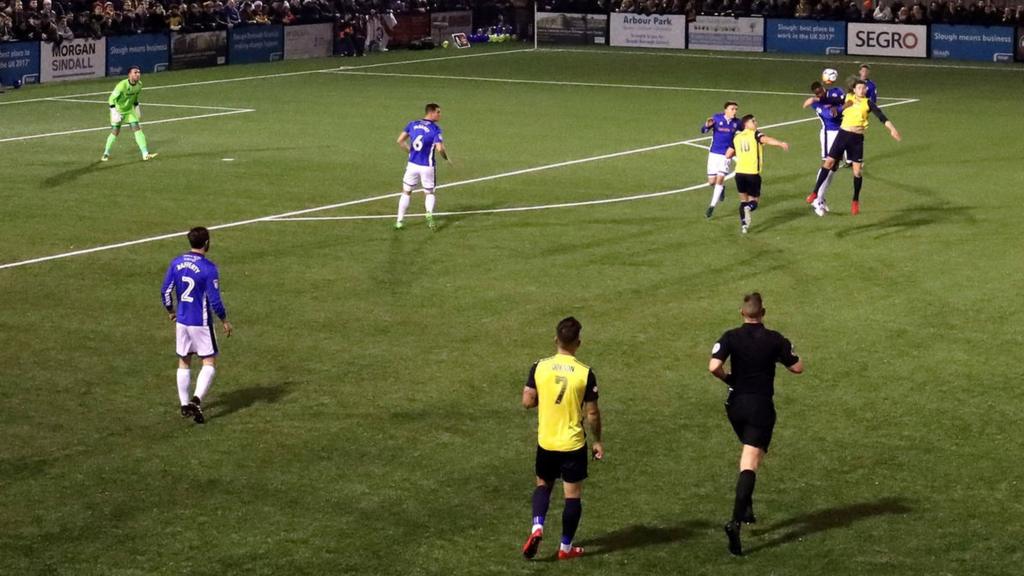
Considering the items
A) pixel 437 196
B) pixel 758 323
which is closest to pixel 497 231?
pixel 437 196

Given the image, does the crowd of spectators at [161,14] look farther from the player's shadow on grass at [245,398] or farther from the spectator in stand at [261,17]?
the player's shadow on grass at [245,398]

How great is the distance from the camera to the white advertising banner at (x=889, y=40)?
206ft

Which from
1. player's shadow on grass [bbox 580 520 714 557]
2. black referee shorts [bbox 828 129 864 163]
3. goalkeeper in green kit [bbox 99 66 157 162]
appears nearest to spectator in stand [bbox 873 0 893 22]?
black referee shorts [bbox 828 129 864 163]

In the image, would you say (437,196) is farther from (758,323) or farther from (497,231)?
(758,323)

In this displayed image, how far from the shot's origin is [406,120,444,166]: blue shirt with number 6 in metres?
27.5

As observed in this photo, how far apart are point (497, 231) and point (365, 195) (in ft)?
16.5

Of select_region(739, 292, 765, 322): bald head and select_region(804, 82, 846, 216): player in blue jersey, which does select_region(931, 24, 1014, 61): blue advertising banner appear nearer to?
select_region(804, 82, 846, 216): player in blue jersey

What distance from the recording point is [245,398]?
1775 cm

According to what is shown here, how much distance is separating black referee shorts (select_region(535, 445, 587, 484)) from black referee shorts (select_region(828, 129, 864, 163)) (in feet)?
58.1

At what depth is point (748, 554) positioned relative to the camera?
13.0 meters

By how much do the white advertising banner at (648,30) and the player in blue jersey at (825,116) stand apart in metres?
36.0

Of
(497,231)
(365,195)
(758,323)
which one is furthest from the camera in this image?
(365,195)

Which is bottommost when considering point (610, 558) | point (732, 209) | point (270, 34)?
point (610, 558)

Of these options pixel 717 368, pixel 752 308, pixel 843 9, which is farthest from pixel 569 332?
pixel 843 9
